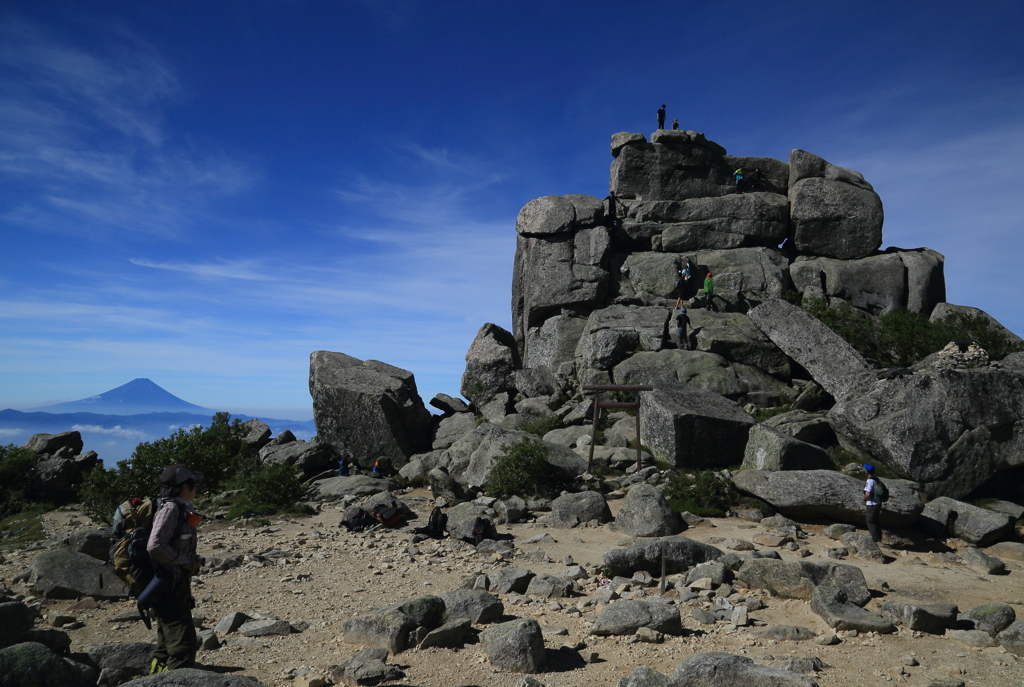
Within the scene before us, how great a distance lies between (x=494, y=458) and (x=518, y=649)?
1362 centimetres

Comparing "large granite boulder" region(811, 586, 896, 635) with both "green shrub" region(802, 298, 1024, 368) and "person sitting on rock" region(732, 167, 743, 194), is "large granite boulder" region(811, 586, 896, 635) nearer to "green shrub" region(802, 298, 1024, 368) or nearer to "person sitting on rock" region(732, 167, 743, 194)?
"green shrub" region(802, 298, 1024, 368)

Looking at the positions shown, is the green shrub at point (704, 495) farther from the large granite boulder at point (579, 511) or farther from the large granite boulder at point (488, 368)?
the large granite boulder at point (488, 368)

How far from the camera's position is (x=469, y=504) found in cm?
2044

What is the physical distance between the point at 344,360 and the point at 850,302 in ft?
101

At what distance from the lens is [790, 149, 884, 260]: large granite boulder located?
1626 inches

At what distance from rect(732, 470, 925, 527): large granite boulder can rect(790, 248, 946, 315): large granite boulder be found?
2252 cm

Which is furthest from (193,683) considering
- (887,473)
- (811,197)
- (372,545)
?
(811,197)

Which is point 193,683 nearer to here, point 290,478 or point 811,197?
point 290,478

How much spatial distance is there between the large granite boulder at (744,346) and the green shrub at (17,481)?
1390 inches

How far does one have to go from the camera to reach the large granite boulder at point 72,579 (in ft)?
42.0

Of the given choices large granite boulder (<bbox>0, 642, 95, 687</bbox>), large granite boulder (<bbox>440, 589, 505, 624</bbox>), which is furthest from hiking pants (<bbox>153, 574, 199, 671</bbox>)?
large granite boulder (<bbox>440, 589, 505, 624</bbox>)

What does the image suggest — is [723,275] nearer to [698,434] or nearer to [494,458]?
[698,434]

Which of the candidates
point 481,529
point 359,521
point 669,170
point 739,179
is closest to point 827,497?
point 481,529

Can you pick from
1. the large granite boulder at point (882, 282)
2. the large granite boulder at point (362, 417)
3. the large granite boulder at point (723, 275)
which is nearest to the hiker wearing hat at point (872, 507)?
the large granite boulder at point (362, 417)
